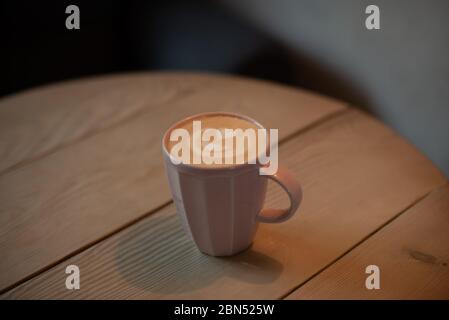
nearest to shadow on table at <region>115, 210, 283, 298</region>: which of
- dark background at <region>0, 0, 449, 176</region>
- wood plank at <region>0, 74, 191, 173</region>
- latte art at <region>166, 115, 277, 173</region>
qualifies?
latte art at <region>166, 115, 277, 173</region>

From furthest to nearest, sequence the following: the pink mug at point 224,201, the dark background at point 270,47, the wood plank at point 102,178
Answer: the dark background at point 270,47 < the wood plank at point 102,178 < the pink mug at point 224,201

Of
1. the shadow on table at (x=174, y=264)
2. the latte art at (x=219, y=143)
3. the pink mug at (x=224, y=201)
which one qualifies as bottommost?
the shadow on table at (x=174, y=264)

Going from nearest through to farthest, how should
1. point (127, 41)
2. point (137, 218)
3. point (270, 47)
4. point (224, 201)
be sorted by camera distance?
1. point (224, 201)
2. point (137, 218)
3. point (270, 47)
4. point (127, 41)

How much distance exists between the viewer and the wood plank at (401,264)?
2.06 feet

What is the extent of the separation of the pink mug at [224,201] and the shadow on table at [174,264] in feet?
0.06

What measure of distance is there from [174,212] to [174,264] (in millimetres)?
96

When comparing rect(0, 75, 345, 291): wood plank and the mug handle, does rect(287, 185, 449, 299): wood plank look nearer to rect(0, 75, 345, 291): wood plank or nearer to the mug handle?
the mug handle

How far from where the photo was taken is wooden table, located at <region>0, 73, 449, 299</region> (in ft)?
2.12

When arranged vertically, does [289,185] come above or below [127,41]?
below

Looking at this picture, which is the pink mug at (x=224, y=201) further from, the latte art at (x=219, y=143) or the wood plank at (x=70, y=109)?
the wood plank at (x=70, y=109)

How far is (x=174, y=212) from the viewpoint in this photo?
0.75 metres

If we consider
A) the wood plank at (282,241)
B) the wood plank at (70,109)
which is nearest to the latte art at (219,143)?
the wood plank at (282,241)

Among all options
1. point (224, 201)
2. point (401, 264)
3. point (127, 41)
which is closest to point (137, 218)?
point (224, 201)

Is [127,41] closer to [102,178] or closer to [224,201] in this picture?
[102,178]
